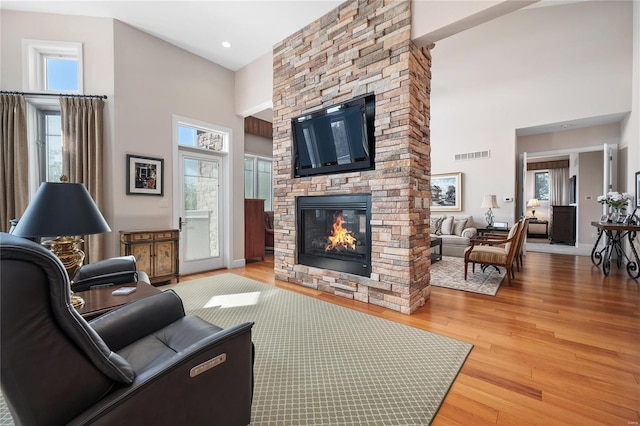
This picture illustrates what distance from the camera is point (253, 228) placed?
565cm

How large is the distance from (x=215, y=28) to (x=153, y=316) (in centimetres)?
405

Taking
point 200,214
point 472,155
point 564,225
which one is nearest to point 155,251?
point 200,214

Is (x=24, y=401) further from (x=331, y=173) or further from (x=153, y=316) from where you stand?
(x=331, y=173)

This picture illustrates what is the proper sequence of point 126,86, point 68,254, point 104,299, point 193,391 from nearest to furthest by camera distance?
point 193,391 → point 68,254 → point 104,299 → point 126,86

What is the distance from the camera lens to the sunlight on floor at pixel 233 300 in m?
3.07

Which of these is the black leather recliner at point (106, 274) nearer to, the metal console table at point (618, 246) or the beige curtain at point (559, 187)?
the metal console table at point (618, 246)

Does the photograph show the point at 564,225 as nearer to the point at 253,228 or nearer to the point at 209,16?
the point at 253,228

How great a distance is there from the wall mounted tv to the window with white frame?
123 inches

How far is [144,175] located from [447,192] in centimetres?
666

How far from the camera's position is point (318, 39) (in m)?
3.58

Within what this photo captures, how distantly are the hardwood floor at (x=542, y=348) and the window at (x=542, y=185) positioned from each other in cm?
722

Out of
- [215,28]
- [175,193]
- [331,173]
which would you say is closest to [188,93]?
[215,28]

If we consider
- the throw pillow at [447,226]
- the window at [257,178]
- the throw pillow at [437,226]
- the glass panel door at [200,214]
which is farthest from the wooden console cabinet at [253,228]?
the throw pillow at [447,226]

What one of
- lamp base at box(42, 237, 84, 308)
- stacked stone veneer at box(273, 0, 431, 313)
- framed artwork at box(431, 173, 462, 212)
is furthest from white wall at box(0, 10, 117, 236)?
framed artwork at box(431, 173, 462, 212)
